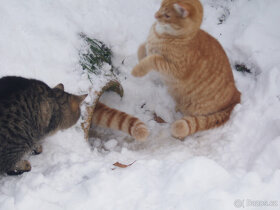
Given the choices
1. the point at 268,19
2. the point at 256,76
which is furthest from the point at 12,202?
the point at 268,19

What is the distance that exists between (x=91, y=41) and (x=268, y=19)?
7.33 feet

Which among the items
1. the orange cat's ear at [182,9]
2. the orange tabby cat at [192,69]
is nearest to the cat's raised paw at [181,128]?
the orange tabby cat at [192,69]

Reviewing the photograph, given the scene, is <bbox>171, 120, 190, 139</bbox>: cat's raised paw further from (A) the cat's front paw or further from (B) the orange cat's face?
(B) the orange cat's face

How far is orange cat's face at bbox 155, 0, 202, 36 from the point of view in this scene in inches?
89.1

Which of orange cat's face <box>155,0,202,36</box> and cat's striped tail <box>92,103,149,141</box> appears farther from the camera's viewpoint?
cat's striped tail <box>92,103,149,141</box>

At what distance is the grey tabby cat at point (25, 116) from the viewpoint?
1857 millimetres

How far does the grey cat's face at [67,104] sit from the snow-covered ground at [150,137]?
139 millimetres

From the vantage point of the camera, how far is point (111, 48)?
318 cm

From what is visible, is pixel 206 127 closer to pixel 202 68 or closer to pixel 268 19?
pixel 202 68

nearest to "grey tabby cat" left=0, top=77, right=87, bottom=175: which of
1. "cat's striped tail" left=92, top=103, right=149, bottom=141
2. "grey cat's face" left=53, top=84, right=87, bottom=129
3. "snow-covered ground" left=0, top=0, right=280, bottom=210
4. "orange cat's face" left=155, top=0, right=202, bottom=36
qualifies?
"grey cat's face" left=53, top=84, right=87, bottom=129

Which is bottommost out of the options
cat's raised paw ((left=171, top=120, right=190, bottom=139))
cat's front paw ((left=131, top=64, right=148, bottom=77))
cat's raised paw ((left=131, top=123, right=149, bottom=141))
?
cat's raised paw ((left=131, top=123, right=149, bottom=141))

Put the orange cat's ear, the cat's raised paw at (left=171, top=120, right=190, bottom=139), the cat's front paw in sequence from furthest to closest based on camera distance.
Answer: the cat's front paw < the cat's raised paw at (left=171, top=120, right=190, bottom=139) < the orange cat's ear

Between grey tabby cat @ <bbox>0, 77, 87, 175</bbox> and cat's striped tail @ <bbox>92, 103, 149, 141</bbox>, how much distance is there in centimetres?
46

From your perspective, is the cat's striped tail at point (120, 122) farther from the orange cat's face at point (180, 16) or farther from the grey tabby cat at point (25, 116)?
the orange cat's face at point (180, 16)
